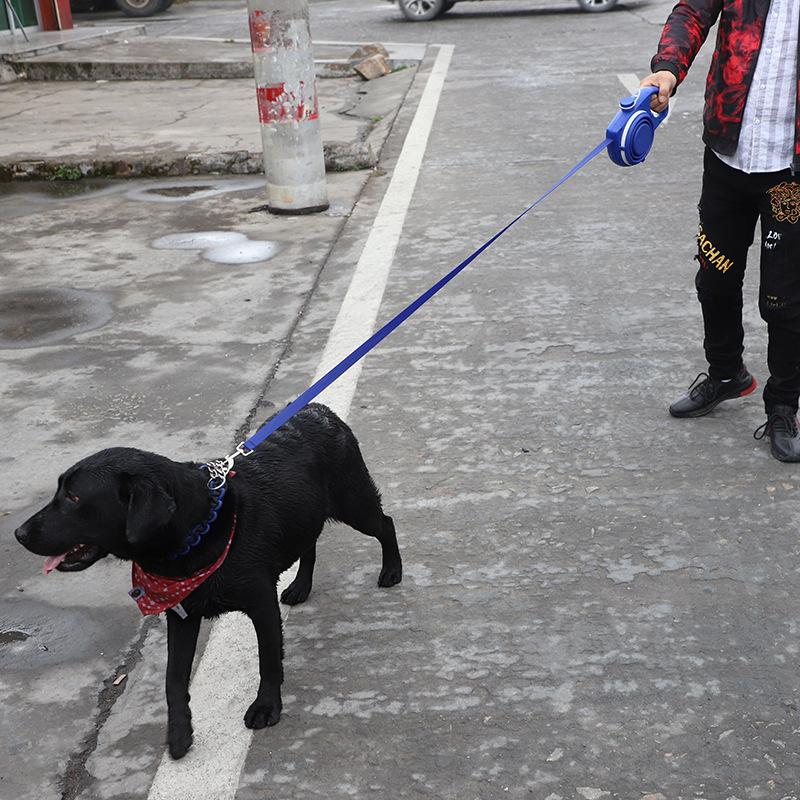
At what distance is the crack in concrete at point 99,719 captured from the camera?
8.42 feet

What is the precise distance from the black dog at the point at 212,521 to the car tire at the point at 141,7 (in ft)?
77.2

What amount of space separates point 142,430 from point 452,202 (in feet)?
13.0

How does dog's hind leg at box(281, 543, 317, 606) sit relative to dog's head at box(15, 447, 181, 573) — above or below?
below

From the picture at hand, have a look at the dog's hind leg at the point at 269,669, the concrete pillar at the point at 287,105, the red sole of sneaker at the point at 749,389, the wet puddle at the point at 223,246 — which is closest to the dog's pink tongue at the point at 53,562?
the dog's hind leg at the point at 269,669

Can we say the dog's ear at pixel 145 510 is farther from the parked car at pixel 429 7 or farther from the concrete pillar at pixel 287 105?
the parked car at pixel 429 7

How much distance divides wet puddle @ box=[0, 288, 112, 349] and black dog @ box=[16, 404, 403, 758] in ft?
9.38

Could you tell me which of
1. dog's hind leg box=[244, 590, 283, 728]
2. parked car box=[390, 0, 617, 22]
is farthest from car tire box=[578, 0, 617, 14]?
dog's hind leg box=[244, 590, 283, 728]

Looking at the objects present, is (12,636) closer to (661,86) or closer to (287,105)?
(661,86)

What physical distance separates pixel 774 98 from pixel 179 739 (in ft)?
8.85

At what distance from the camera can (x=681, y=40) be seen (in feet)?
12.2

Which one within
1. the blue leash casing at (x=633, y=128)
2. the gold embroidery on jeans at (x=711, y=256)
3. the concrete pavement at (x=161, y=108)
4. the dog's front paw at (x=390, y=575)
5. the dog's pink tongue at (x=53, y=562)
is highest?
the blue leash casing at (x=633, y=128)

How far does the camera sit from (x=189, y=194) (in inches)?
336

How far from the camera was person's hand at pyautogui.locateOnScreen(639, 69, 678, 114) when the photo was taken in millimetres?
3613

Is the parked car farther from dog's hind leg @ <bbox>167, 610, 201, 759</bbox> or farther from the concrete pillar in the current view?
dog's hind leg @ <bbox>167, 610, 201, 759</bbox>
